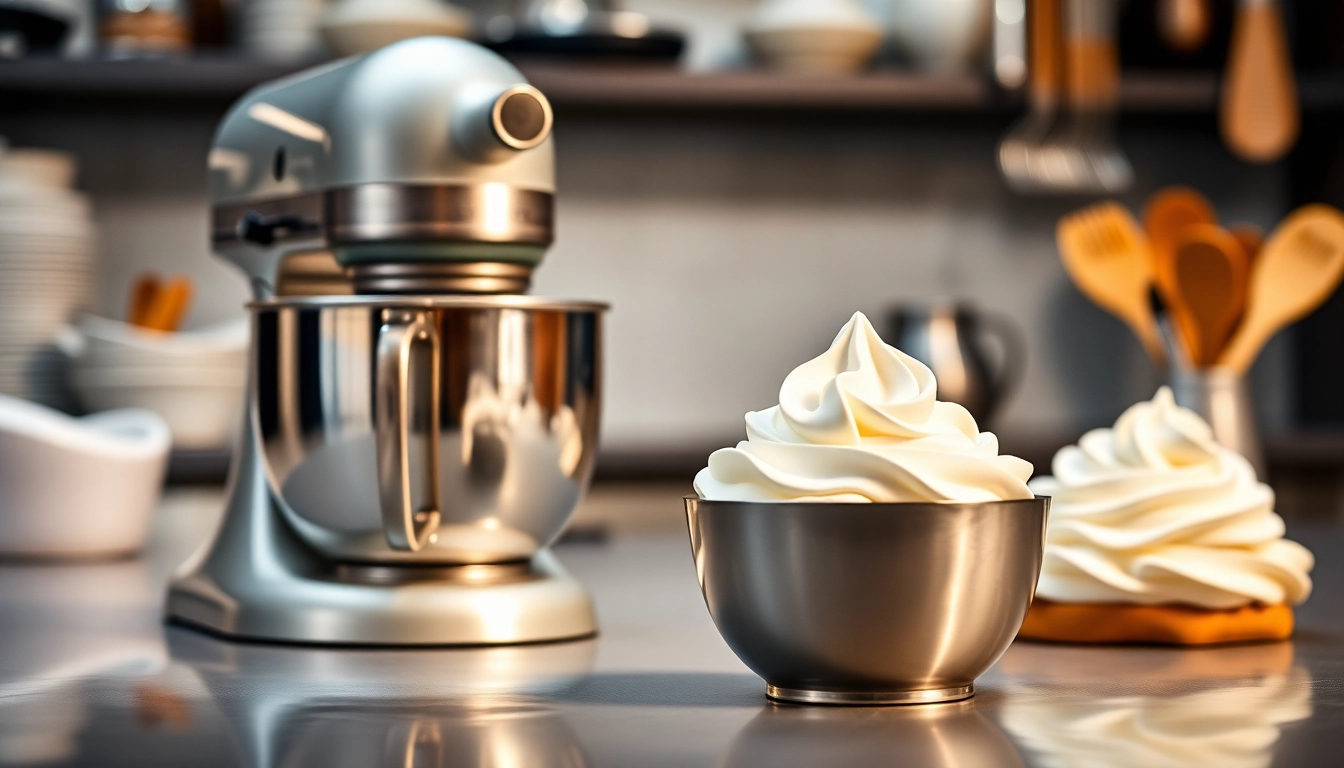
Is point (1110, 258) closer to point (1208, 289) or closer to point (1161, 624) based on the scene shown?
point (1208, 289)

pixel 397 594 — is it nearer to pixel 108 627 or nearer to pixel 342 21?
pixel 108 627

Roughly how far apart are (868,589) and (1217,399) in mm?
1078

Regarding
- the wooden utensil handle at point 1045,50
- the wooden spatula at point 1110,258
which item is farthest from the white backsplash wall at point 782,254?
the wooden spatula at point 1110,258

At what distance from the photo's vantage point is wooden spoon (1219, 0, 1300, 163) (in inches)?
92.0

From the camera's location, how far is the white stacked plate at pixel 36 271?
6.88 ft

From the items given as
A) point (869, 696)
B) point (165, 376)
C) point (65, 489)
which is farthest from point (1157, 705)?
point (165, 376)

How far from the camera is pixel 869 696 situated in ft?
1.99

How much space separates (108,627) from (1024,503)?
0.54m

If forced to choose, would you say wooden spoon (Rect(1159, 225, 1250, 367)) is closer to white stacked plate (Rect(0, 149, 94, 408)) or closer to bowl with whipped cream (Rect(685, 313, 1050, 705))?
bowl with whipped cream (Rect(685, 313, 1050, 705))

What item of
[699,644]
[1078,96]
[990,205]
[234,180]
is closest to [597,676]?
[699,644]

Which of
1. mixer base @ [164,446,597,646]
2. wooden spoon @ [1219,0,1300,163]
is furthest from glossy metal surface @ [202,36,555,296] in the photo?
wooden spoon @ [1219,0,1300,163]

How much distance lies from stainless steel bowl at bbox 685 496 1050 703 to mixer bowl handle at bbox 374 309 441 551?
25 centimetres

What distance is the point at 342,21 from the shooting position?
7.12 ft

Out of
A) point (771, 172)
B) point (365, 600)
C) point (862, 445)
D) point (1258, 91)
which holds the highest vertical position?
point (1258, 91)
